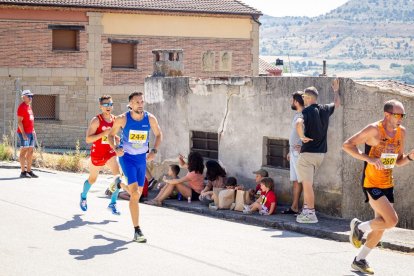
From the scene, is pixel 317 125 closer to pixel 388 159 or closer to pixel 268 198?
pixel 268 198

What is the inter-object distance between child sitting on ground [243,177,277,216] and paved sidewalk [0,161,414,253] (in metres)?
0.13

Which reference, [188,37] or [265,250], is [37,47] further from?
[265,250]

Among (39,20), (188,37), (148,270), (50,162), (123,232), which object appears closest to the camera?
(148,270)

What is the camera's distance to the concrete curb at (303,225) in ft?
37.3

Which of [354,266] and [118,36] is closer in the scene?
[354,266]

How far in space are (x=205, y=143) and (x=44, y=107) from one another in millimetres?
22097

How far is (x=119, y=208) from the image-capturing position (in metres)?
14.5

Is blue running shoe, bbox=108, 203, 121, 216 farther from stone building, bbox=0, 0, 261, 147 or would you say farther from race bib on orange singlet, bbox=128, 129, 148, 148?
stone building, bbox=0, 0, 261, 147

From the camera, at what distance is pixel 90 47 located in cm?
3853

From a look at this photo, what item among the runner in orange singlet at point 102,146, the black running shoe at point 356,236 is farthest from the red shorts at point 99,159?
the black running shoe at point 356,236

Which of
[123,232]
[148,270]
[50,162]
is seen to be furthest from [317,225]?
[50,162]

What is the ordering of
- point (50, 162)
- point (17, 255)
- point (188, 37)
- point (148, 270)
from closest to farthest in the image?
1. point (148, 270)
2. point (17, 255)
3. point (50, 162)
4. point (188, 37)

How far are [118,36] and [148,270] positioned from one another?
3057cm

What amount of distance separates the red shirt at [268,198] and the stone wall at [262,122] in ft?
2.31
